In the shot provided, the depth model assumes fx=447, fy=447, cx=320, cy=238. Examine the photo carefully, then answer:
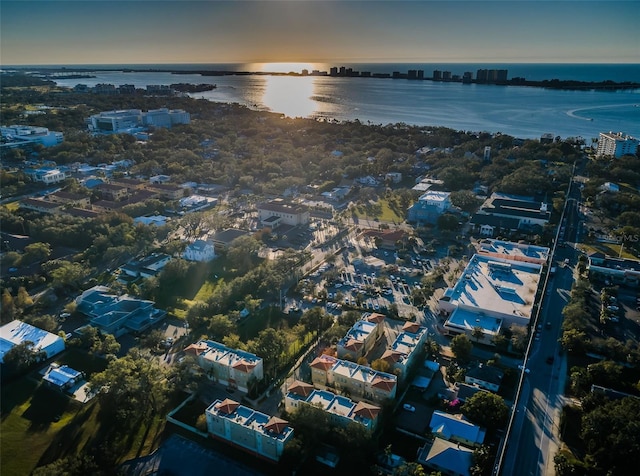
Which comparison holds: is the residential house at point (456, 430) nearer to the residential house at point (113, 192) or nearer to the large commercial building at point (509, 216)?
the large commercial building at point (509, 216)

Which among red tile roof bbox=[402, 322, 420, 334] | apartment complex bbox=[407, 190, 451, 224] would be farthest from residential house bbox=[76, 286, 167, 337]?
apartment complex bbox=[407, 190, 451, 224]

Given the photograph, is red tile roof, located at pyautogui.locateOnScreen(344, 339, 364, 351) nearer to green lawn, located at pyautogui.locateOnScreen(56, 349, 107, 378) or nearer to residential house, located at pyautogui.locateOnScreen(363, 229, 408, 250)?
green lawn, located at pyautogui.locateOnScreen(56, 349, 107, 378)

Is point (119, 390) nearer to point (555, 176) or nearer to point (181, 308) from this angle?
point (181, 308)

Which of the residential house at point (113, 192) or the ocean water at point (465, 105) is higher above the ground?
the ocean water at point (465, 105)

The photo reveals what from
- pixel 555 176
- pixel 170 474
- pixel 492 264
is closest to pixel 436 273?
pixel 492 264

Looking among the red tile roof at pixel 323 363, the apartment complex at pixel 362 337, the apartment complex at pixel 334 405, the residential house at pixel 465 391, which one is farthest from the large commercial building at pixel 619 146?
the apartment complex at pixel 334 405

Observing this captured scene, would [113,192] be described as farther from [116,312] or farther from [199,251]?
[116,312]

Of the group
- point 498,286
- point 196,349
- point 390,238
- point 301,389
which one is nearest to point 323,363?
point 301,389
